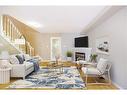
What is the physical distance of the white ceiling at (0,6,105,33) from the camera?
12.3 feet

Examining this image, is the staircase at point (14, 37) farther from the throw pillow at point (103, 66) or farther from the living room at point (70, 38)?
the throw pillow at point (103, 66)

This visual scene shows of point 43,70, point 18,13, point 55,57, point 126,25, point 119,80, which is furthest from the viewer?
point 43,70

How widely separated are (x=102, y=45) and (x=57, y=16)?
144cm

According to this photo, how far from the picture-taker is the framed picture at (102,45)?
422 cm

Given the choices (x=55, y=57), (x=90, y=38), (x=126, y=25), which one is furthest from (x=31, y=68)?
(x=126, y=25)

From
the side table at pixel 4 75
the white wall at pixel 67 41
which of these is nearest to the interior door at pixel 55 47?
the white wall at pixel 67 41

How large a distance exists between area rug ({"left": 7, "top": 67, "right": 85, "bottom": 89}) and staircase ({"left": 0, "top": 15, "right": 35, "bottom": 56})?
31.3 inches

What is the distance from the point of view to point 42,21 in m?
4.26

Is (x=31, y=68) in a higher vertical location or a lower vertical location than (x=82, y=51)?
lower

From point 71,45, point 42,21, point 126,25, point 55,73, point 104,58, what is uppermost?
point 42,21

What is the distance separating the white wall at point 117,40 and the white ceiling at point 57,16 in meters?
0.40

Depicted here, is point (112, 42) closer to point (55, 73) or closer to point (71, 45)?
point (71, 45)

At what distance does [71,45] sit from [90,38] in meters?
0.58

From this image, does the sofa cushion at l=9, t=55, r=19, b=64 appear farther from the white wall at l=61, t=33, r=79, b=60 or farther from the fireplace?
the fireplace
